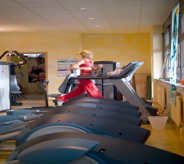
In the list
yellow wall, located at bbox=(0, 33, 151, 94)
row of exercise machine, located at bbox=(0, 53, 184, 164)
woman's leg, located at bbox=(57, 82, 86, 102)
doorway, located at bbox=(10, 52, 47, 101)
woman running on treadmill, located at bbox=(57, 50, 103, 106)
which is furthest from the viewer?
doorway, located at bbox=(10, 52, 47, 101)

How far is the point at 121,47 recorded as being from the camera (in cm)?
1083

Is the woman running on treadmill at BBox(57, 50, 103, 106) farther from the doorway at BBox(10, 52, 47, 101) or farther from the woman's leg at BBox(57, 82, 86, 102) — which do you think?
the doorway at BBox(10, 52, 47, 101)

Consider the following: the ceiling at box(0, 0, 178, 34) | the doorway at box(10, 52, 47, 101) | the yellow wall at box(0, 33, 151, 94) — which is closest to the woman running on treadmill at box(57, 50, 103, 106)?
the ceiling at box(0, 0, 178, 34)

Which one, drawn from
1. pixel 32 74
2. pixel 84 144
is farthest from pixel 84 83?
pixel 32 74

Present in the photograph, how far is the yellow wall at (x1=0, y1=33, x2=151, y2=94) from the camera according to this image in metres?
10.4

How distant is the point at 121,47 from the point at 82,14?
13.2 feet

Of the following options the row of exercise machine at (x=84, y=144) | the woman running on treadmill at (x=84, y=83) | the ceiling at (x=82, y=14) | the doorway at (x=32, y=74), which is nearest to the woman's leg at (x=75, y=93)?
the woman running on treadmill at (x=84, y=83)

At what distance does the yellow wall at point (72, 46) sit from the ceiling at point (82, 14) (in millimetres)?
912

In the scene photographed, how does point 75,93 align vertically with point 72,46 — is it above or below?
below

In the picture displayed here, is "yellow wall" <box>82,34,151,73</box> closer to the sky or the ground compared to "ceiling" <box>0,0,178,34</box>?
closer to the ground

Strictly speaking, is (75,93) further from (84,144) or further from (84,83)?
(84,144)

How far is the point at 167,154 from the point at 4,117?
2358 mm

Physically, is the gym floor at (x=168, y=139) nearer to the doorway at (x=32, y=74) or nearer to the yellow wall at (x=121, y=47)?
the yellow wall at (x=121, y=47)

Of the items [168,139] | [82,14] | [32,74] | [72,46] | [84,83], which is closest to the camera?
[168,139]
